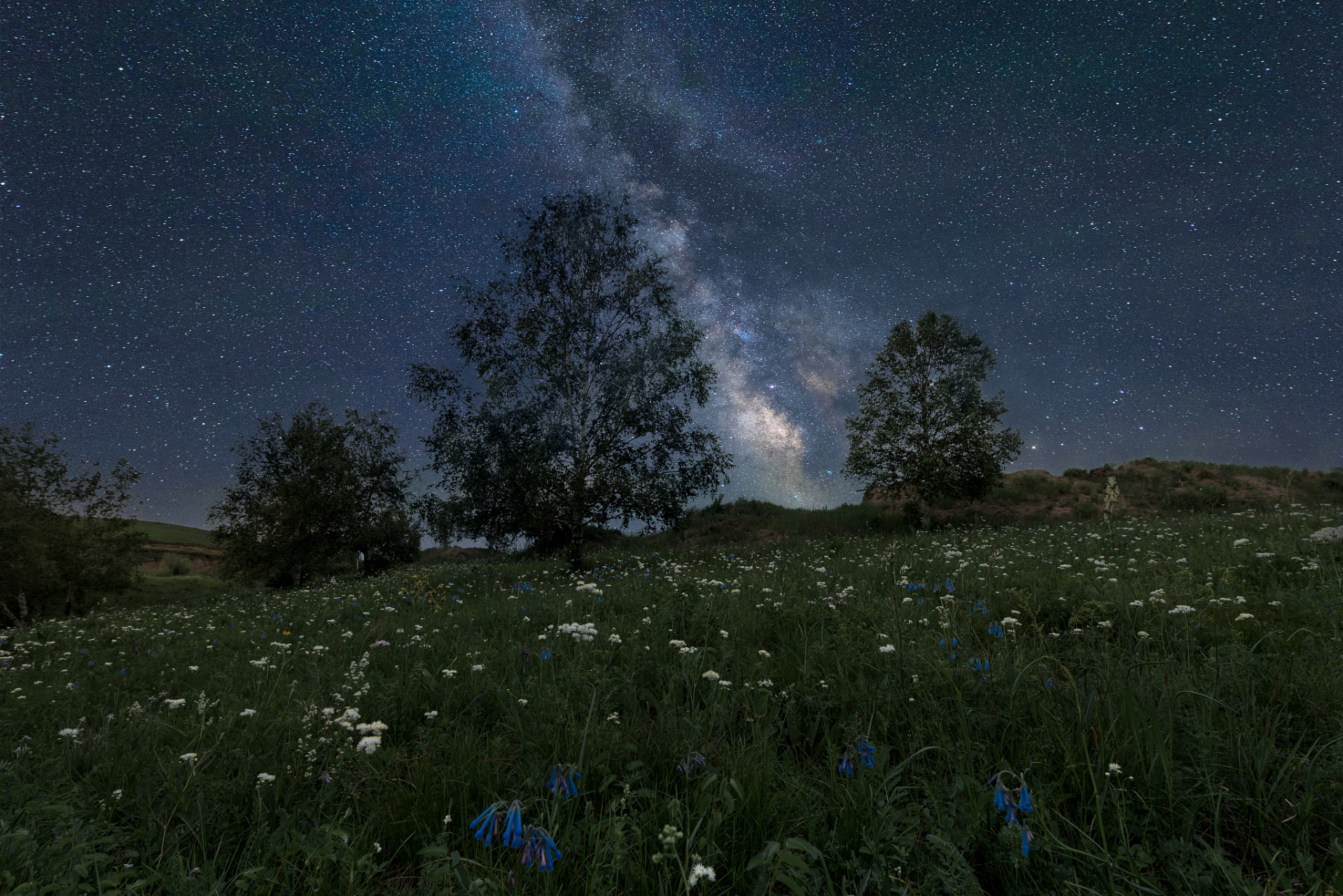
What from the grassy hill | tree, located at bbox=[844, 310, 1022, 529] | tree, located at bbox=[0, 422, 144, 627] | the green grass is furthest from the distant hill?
tree, located at bbox=[844, 310, 1022, 529]

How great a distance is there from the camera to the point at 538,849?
1578 millimetres

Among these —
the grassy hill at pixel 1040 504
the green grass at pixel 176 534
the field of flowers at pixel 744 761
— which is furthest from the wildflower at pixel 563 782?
the green grass at pixel 176 534

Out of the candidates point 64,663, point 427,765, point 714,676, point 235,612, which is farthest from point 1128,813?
point 235,612

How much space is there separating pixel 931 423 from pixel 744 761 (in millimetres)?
28388

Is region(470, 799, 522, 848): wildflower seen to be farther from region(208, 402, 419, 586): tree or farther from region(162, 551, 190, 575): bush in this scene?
region(162, 551, 190, 575): bush

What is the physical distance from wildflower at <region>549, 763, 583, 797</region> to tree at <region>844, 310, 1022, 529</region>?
26.8 meters

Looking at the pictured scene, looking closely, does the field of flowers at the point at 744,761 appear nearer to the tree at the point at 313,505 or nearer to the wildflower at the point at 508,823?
the wildflower at the point at 508,823

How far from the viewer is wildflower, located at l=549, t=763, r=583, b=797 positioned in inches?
73.1

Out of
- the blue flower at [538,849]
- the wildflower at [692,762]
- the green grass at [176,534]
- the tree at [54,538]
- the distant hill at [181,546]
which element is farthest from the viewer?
the green grass at [176,534]

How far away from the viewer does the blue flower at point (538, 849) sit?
152 centimetres

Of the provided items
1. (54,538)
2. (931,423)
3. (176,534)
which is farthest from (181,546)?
(931,423)

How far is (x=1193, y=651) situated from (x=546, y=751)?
478cm

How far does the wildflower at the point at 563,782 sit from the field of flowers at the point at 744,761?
2 cm

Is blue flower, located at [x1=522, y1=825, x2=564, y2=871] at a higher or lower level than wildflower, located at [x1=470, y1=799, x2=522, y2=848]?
lower
